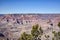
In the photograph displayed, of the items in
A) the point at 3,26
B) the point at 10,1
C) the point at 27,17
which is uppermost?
the point at 10,1

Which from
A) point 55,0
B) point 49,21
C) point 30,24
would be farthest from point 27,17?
point 55,0

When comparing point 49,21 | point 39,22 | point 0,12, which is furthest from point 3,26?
point 49,21

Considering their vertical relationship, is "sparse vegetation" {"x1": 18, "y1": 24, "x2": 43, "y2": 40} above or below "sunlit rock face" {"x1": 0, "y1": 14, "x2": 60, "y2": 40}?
below

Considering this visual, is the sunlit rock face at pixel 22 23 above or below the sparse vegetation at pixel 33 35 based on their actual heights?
above

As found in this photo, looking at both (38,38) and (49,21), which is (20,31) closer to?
(38,38)

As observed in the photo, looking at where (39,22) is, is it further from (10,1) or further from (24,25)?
(10,1)

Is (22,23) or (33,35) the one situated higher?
(22,23)

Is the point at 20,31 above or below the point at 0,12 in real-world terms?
below
